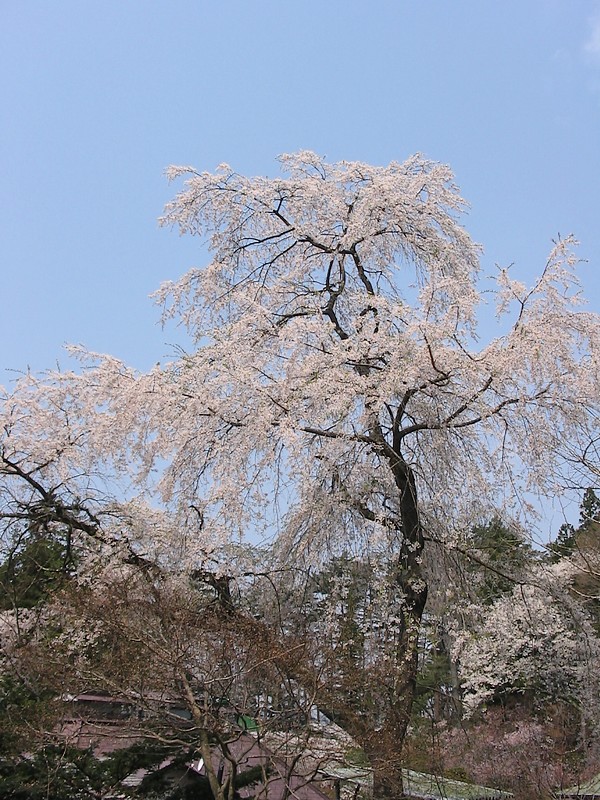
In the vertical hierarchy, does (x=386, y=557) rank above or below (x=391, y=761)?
above

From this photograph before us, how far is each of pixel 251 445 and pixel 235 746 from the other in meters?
2.43

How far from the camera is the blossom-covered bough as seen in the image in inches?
231

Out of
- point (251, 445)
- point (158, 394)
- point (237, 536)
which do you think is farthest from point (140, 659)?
point (158, 394)

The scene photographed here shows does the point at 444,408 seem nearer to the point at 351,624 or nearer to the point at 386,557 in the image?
the point at 386,557

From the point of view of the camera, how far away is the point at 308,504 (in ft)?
20.3

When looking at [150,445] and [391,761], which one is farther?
[150,445]

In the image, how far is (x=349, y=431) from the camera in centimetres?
588

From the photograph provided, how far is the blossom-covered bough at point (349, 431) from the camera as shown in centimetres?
587

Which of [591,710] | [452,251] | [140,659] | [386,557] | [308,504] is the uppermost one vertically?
[452,251]

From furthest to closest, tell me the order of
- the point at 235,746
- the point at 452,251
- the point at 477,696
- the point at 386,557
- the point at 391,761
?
the point at 477,696, the point at 452,251, the point at 386,557, the point at 235,746, the point at 391,761

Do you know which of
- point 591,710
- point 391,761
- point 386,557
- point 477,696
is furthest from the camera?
point 477,696

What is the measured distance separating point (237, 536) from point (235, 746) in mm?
1682

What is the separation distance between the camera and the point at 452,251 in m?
7.53

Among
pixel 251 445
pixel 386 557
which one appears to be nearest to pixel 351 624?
pixel 386 557
